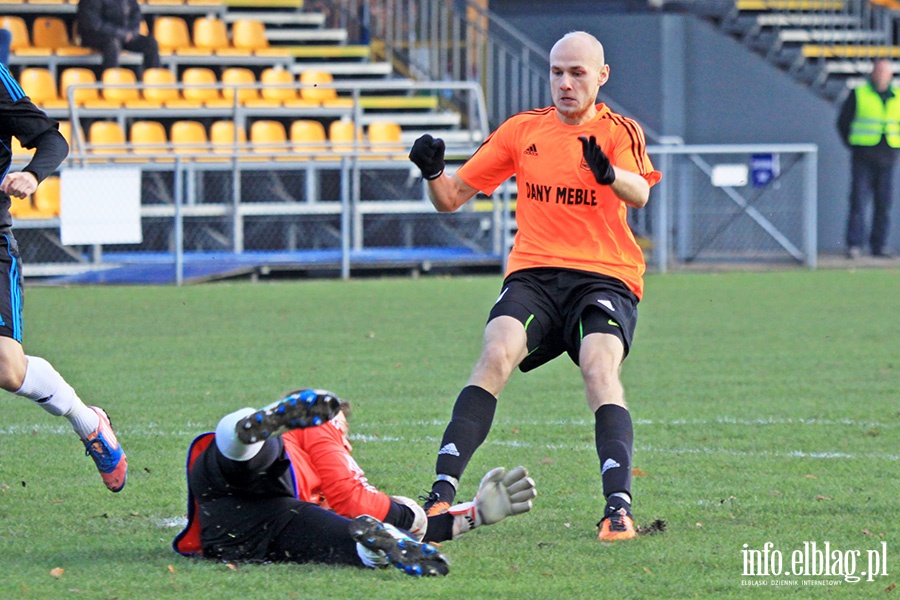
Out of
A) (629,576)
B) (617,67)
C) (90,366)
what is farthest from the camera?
(617,67)

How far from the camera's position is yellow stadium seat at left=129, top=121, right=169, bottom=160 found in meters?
17.2

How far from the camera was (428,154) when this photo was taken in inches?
211

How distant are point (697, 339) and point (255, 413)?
7381mm

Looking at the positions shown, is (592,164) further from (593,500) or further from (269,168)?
(269,168)

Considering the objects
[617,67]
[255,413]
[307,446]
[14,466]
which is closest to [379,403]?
[14,466]

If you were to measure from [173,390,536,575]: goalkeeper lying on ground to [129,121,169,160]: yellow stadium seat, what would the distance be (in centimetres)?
1297

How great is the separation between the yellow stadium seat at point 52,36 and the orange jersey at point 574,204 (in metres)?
14.3

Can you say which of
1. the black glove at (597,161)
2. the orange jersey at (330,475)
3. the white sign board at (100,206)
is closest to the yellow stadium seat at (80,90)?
the white sign board at (100,206)

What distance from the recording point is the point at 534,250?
18.2 feet

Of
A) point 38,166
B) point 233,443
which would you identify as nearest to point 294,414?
point 233,443

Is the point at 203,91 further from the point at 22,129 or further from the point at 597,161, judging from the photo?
the point at 597,161

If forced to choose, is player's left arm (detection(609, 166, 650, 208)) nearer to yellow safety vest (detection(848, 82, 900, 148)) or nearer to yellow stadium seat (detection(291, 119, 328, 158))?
yellow stadium seat (detection(291, 119, 328, 158))

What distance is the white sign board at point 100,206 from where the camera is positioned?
14.8 meters

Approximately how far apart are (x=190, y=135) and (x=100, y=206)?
3063mm
